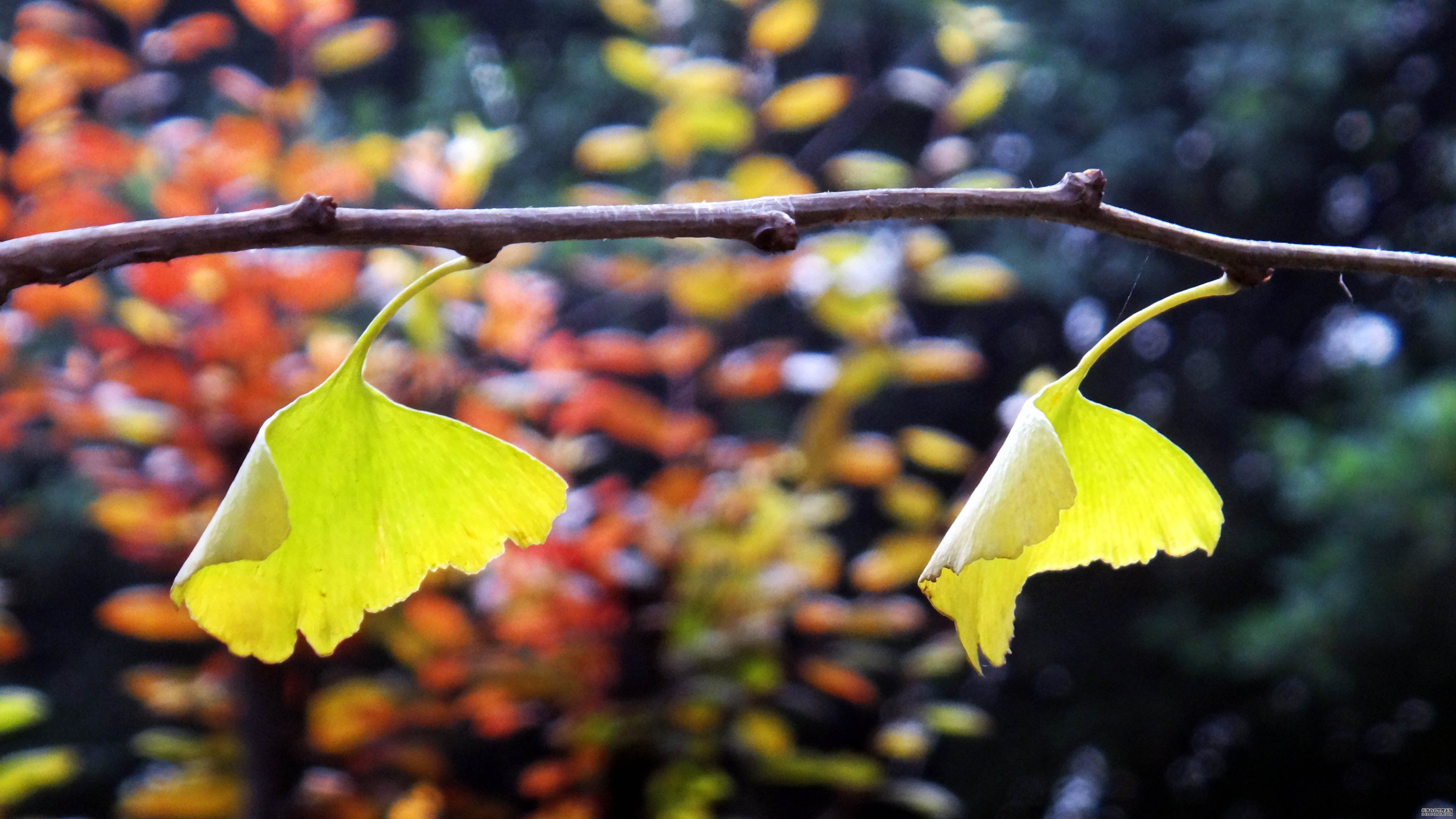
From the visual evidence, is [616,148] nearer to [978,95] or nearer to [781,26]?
[781,26]

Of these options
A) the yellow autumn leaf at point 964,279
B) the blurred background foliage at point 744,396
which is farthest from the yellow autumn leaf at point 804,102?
the yellow autumn leaf at point 964,279

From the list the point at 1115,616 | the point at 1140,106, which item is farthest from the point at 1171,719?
the point at 1140,106

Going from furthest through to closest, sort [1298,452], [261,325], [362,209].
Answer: [1298,452], [261,325], [362,209]

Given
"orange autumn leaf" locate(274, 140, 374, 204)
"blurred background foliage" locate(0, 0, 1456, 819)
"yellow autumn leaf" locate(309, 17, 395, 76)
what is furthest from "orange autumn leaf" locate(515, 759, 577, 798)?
"yellow autumn leaf" locate(309, 17, 395, 76)

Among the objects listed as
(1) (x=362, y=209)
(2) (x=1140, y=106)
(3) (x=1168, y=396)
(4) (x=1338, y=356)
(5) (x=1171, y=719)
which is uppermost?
(1) (x=362, y=209)

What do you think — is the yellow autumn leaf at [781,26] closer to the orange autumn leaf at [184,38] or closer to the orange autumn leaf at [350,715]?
the orange autumn leaf at [184,38]

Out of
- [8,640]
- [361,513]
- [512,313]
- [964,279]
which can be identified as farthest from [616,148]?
[361,513]

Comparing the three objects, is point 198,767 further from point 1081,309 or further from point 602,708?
point 1081,309
